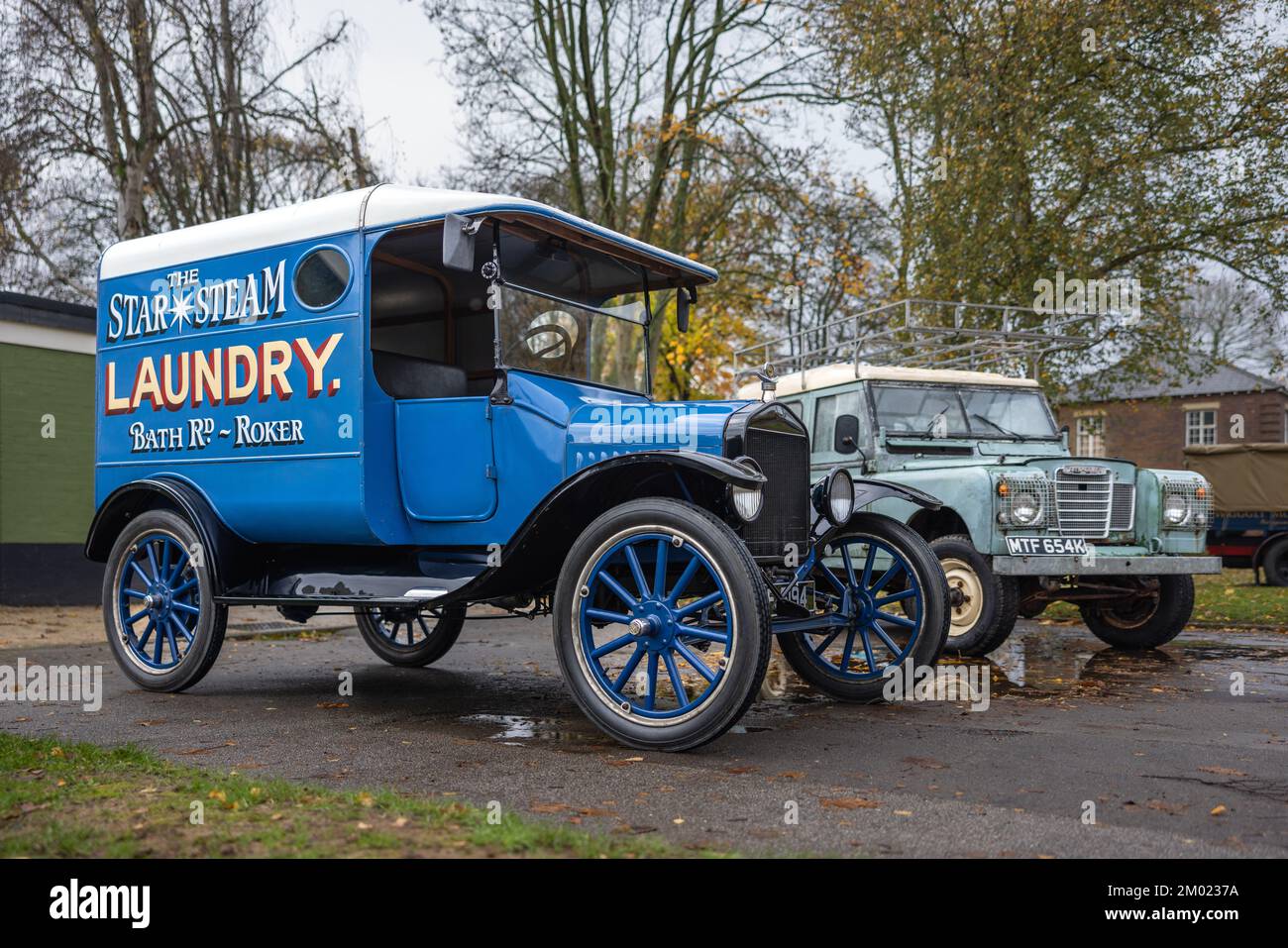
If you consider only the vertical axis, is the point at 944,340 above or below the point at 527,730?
above

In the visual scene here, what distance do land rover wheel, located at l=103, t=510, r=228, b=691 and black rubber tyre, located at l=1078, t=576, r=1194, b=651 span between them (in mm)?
6991

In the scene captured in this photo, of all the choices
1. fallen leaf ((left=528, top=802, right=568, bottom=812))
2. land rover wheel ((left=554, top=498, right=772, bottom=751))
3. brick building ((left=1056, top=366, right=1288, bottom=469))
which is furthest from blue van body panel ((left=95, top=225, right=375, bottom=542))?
brick building ((left=1056, top=366, right=1288, bottom=469))

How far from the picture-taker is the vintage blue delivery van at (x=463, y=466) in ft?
18.2

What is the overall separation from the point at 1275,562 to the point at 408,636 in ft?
53.4

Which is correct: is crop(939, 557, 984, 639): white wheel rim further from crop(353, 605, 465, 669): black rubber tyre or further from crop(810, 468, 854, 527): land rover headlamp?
crop(353, 605, 465, 669): black rubber tyre

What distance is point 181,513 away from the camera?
290 inches

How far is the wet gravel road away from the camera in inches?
156

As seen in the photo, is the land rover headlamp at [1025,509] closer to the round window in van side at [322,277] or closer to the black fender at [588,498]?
the black fender at [588,498]

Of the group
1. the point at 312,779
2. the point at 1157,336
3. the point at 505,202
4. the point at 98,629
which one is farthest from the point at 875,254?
the point at 312,779

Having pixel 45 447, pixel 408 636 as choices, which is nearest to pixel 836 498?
pixel 408 636

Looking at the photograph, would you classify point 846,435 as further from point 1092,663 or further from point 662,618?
point 662,618

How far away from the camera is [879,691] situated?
21.9ft
